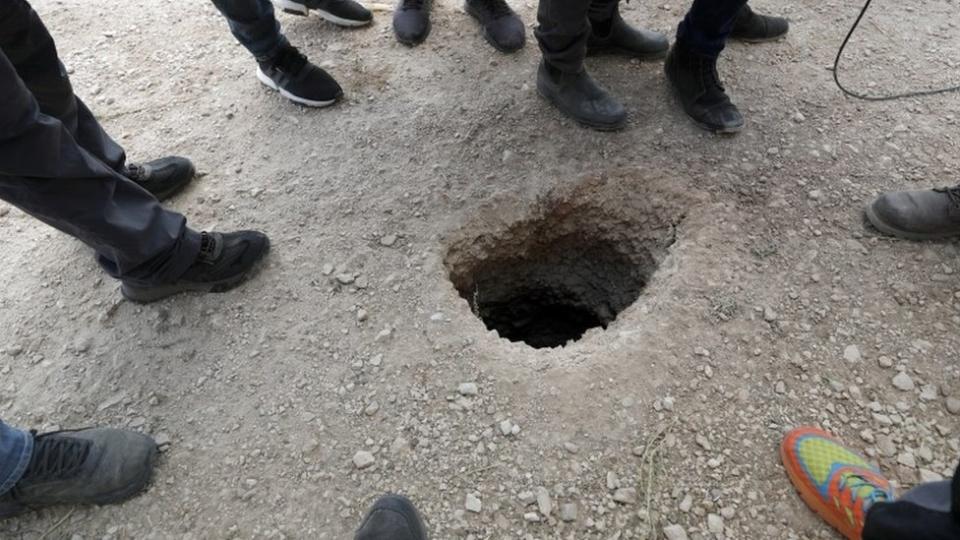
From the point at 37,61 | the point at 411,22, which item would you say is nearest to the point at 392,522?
the point at 37,61

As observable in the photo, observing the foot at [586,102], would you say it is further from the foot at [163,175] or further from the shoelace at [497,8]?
the foot at [163,175]

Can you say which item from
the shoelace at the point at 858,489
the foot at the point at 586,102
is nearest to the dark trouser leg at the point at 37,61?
the foot at the point at 586,102

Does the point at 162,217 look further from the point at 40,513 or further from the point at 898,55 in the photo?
the point at 898,55

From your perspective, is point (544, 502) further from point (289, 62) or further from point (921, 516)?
point (289, 62)

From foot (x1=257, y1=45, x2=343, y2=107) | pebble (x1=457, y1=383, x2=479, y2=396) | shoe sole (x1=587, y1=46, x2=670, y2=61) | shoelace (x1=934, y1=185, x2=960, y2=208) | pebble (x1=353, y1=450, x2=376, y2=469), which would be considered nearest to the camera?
pebble (x1=353, y1=450, x2=376, y2=469)

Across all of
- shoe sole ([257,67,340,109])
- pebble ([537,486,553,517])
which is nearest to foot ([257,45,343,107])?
shoe sole ([257,67,340,109])

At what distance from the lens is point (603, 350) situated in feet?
7.08

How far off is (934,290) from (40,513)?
323cm

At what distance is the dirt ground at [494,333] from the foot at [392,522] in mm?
56

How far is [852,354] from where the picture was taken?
2.11m

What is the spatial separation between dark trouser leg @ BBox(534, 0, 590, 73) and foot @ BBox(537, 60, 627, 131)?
5 cm

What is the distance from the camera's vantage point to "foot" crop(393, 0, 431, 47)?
3463mm

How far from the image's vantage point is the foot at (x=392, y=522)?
1.74 metres

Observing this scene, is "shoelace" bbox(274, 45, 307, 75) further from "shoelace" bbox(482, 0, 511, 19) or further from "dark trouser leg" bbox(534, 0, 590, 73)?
"dark trouser leg" bbox(534, 0, 590, 73)
